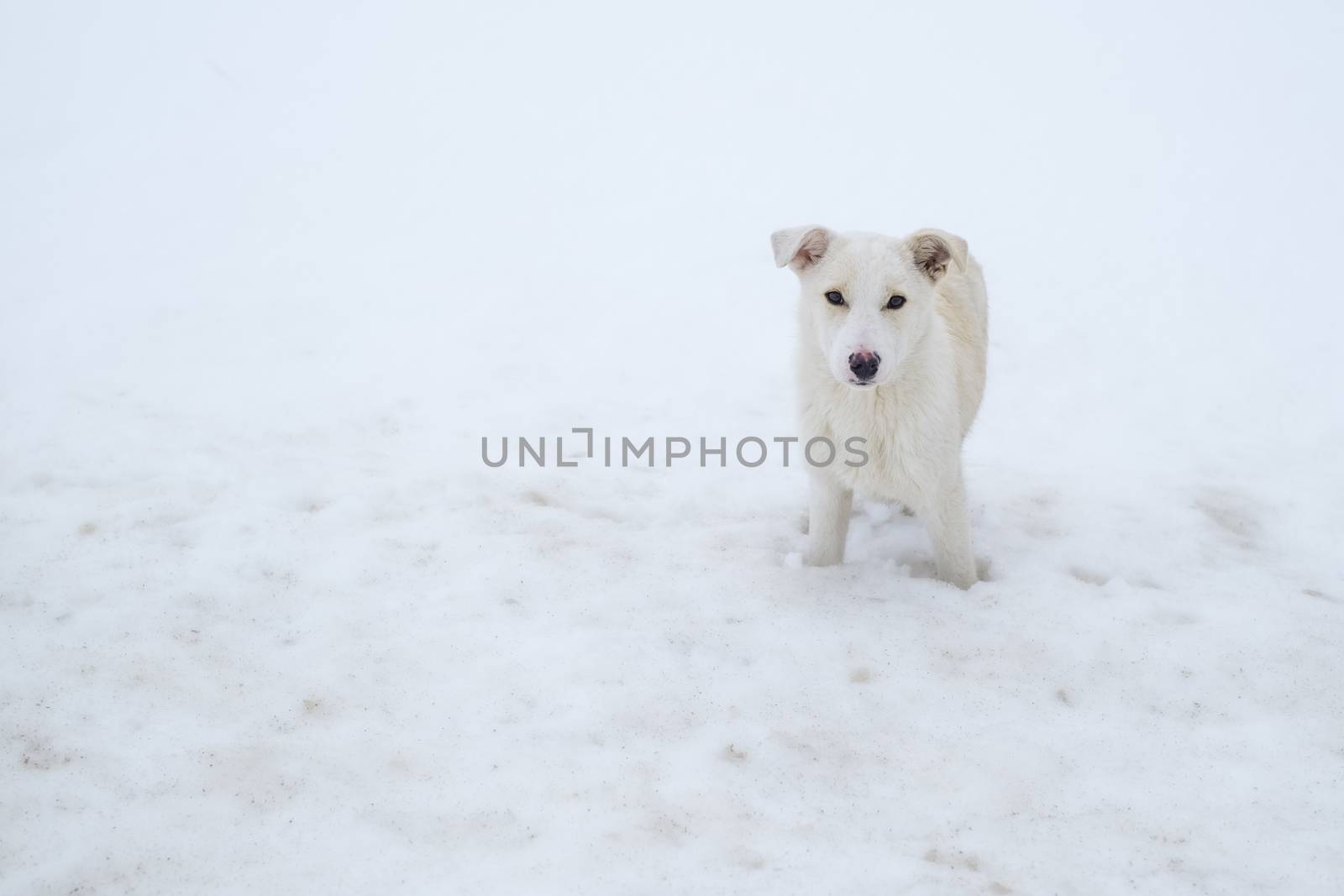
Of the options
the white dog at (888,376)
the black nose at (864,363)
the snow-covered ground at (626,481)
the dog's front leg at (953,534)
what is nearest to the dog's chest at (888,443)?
the white dog at (888,376)

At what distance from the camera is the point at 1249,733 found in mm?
3340

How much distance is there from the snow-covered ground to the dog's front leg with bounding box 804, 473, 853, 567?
4.6 inches

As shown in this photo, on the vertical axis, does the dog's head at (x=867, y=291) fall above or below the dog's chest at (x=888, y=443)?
above

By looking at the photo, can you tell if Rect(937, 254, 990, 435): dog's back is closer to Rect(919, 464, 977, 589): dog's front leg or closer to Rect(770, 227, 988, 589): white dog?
Rect(770, 227, 988, 589): white dog

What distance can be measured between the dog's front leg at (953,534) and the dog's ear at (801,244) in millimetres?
1204

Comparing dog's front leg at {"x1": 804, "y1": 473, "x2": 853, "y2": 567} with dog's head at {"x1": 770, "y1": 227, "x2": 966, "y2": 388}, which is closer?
dog's head at {"x1": 770, "y1": 227, "x2": 966, "y2": 388}

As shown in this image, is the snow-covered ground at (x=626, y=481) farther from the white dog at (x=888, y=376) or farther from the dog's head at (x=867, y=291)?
the dog's head at (x=867, y=291)

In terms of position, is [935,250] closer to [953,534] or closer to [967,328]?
[967,328]

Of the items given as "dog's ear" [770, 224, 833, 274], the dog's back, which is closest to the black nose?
"dog's ear" [770, 224, 833, 274]

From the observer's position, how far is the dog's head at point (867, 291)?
12.3 ft

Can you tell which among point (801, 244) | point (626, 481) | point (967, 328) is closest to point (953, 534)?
point (967, 328)

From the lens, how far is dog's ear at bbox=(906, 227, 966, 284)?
3965mm

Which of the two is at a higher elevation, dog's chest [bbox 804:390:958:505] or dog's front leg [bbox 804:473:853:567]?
dog's chest [bbox 804:390:958:505]

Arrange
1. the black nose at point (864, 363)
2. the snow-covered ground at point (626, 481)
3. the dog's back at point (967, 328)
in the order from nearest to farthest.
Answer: the snow-covered ground at point (626, 481), the black nose at point (864, 363), the dog's back at point (967, 328)
